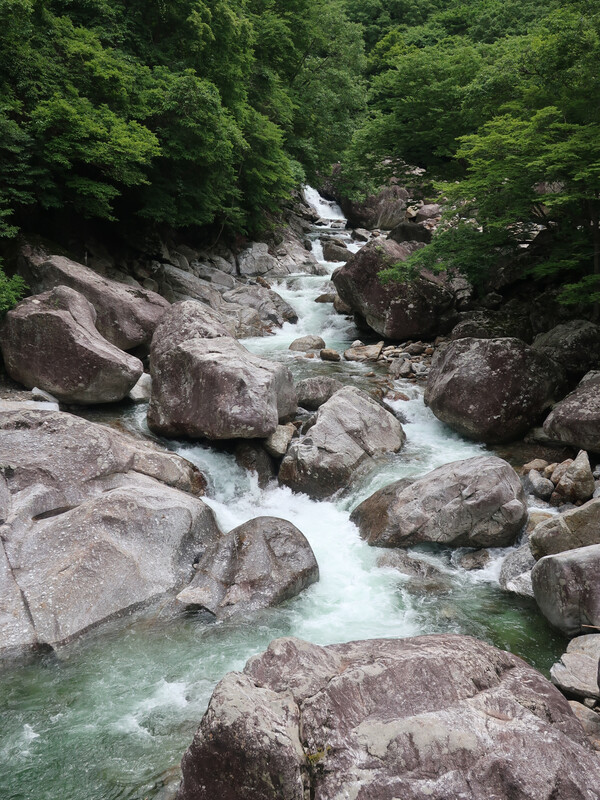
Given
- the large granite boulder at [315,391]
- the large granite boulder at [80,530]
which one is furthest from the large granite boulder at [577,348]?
the large granite boulder at [80,530]

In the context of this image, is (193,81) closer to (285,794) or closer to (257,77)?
(257,77)

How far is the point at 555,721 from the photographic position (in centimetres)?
400

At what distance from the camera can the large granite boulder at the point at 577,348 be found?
11867 millimetres

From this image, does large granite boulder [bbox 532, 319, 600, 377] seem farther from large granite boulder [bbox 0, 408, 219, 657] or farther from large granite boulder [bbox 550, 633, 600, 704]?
large granite boulder [bbox 0, 408, 219, 657]

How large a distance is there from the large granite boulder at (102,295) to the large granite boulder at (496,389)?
7107 mm

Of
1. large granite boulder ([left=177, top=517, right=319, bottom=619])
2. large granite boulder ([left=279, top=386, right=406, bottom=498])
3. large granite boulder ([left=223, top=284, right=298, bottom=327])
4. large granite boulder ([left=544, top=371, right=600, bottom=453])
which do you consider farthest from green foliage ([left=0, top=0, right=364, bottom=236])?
large granite boulder ([left=544, top=371, right=600, bottom=453])

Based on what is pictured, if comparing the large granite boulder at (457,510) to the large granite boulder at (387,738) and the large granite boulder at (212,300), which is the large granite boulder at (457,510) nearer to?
the large granite boulder at (387,738)

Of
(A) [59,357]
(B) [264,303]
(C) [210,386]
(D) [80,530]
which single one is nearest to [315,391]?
(C) [210,386]

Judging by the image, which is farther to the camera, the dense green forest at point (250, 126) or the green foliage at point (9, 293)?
the dense green forest at point (250, 126)

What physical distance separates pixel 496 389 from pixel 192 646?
7.54 metres

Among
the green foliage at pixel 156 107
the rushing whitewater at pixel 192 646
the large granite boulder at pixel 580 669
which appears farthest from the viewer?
the green foliage at pixel 156 107

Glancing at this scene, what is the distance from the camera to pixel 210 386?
993cm

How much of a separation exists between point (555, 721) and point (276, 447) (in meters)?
6.85

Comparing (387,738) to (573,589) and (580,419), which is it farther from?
(580,419)
